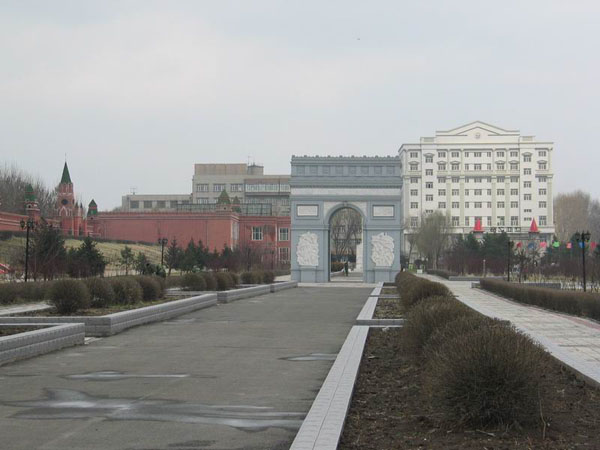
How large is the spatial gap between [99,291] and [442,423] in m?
13.6

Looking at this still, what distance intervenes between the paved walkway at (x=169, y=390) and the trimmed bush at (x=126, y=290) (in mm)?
3958

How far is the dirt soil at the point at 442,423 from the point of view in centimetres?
605

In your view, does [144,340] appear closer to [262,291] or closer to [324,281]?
[262,291]

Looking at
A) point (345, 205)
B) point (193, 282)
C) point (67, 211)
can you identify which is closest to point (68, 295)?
point (193, 282)

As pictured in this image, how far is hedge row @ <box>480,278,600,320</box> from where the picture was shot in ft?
66.6

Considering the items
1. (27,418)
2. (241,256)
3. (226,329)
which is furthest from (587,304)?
(241,256)

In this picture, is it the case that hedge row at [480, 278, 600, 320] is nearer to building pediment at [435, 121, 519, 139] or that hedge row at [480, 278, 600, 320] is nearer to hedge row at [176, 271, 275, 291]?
hedge row at [176, 271, 275, 291]

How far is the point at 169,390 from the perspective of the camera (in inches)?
356

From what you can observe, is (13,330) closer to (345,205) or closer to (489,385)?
(489,385)

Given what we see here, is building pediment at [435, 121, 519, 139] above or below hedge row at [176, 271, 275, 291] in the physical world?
above

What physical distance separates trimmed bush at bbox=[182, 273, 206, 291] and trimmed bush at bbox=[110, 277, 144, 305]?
8.51 meters

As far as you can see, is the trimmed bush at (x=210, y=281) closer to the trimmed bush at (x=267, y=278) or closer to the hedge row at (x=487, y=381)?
the trimmed bush at (x=267, y=278)

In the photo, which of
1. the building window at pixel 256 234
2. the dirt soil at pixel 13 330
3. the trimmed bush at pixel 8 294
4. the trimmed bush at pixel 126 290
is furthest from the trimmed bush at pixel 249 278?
the building window at pixel 256 234

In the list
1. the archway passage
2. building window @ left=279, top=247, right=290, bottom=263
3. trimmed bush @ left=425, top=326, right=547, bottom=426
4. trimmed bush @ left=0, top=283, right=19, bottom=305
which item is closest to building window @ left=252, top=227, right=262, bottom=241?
building window @ left=279, top=247, right=290, bottom=263
